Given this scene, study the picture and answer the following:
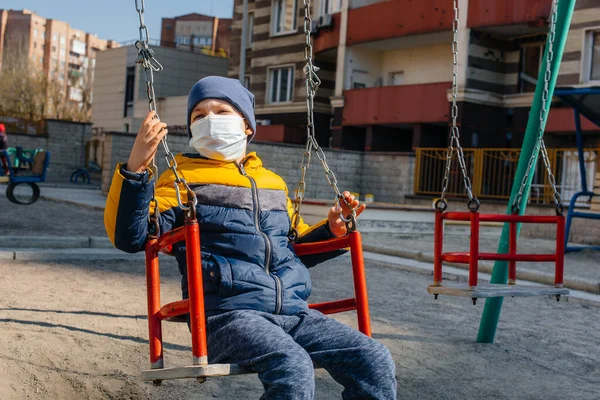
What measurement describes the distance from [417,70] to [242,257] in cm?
2298

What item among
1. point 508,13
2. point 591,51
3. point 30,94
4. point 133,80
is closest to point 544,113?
point 591,51

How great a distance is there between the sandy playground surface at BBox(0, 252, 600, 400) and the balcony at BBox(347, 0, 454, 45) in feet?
53.3

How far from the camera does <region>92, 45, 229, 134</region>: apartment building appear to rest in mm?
39562

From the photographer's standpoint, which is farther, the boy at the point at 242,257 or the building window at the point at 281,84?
the building window at the point at 281,84

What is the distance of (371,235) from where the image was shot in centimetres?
1359

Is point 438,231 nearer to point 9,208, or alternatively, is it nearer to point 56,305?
point 56,305

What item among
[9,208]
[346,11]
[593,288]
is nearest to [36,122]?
[346,11]

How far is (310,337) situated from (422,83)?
22342 mm

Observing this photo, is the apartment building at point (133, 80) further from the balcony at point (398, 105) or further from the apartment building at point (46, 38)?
the apartment building at point (46, 38)

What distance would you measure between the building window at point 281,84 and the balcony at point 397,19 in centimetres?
431

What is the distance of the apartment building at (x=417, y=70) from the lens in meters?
20.7

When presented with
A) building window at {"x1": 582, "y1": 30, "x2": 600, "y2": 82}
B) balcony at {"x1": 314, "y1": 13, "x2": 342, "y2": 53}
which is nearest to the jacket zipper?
building window at {"x1": 582, "y1": 30, "x2": 600, "y2": 82}

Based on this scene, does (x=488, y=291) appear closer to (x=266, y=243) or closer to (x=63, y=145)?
(x=266, y=243)

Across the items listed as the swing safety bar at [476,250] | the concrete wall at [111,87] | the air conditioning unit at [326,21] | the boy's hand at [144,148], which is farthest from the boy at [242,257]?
the concrete wall at [111,87]
